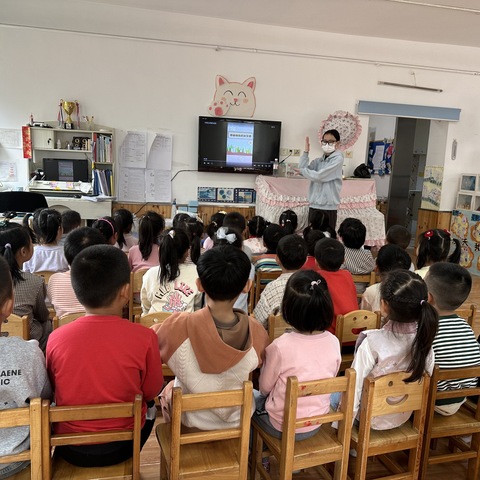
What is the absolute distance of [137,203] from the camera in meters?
5.41

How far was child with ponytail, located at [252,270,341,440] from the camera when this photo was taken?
56.5 inches

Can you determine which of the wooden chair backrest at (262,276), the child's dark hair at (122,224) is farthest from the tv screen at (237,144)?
the wooden chair backrest at (262,276)

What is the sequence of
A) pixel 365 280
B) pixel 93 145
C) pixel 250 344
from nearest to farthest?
pixel 250 344 → pixel 365 280 → pixel 93 145

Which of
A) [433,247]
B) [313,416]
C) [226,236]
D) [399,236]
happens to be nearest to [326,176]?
[399,236]

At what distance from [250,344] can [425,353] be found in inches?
23.6

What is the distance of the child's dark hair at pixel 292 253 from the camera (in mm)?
2264

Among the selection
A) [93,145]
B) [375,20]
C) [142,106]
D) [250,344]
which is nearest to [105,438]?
[250,344]

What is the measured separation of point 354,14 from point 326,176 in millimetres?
1993

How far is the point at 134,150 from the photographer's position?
5273 mm

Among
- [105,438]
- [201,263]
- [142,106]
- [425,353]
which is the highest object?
[142,106]

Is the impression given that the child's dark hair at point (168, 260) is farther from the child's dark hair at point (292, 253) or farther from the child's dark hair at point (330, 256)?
the child's dark hair at point (330, 256)

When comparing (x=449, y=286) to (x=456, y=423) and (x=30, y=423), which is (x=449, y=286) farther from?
(x=30, y=423)

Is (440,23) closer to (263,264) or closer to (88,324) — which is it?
(263,264)

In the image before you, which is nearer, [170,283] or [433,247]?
[170,283]
